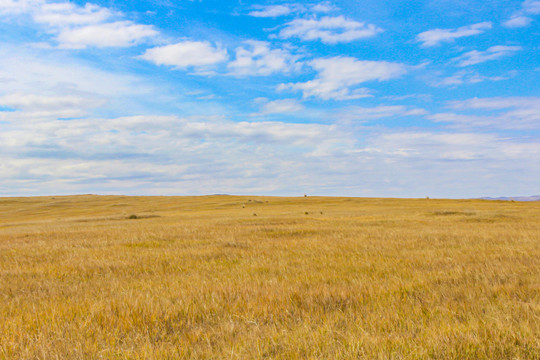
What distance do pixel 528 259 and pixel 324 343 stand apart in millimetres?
7406

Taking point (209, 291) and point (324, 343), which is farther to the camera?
point (209, 291)

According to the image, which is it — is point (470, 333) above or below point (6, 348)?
above

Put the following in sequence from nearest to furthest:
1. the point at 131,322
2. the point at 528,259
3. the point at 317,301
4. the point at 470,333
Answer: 1. the point at 470,333
2. the point at 131,322
3. the point at 317,301
4. the point at 528,259

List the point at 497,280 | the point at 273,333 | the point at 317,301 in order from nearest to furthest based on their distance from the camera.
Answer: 1. the point at 273,333
2. the point at 317,301
3. the point at 497,280

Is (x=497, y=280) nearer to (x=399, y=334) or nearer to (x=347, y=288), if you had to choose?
(x=347, y=288)

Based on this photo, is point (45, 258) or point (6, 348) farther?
point (45, 258)

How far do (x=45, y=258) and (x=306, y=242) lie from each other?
8.37m

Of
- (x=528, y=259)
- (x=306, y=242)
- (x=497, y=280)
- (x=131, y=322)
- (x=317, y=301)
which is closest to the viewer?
(x=131, y=322)

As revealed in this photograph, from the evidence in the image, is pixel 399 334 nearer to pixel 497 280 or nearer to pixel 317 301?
pixel 317 301

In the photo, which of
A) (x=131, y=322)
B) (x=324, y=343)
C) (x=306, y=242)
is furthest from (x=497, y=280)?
(x=306, y=242)

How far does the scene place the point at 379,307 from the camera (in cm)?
536

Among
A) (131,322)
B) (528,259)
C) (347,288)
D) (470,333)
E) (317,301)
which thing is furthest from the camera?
(528,259)

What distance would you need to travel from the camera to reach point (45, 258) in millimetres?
11477

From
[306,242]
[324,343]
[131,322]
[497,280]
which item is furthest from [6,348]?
[306,242]
